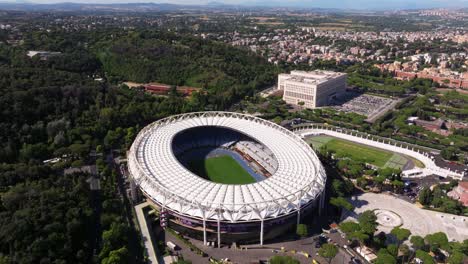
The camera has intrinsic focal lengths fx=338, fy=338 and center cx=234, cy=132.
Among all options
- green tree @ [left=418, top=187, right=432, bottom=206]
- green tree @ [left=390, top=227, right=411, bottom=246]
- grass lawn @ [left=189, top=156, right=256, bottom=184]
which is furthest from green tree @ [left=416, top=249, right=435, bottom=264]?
grass lawn @ [left=189, top=156, right=256, bottom=184]

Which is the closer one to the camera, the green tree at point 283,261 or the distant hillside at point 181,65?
the green tree at point 283,261

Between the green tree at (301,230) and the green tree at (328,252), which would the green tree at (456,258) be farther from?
the green tree at (301,230)

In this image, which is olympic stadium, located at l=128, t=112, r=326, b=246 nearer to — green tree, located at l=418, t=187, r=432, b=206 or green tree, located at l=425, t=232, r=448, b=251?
green tree, located at l=425, t=232, r=448, b=251

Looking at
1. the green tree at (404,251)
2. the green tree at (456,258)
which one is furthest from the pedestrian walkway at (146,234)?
the green tree at (456,258)

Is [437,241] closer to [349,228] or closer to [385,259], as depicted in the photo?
[385,259]

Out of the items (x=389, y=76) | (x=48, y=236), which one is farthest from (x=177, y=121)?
(x=389, y=76)

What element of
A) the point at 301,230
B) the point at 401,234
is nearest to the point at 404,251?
the point at 401,234
